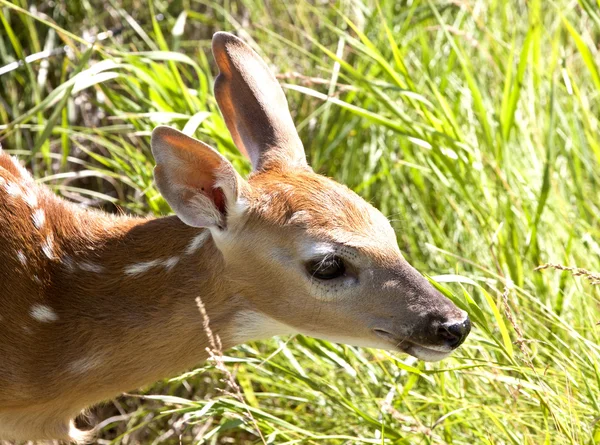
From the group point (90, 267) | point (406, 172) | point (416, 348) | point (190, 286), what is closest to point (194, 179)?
point (190, 286)

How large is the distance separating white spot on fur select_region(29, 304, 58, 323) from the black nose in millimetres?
1173

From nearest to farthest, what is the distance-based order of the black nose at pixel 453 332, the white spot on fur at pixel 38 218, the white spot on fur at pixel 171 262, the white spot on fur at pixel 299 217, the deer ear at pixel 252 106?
the black nose at pixel 453 332 < the white spot on fur at pixel 299 217 < the white spot on fur at pixel 171 262 < the white spot on fur at pixel 38 218 < the deer ear at pixel 252 106

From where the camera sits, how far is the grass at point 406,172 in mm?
3658

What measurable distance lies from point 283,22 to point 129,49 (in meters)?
0.76

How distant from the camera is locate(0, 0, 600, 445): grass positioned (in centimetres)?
366

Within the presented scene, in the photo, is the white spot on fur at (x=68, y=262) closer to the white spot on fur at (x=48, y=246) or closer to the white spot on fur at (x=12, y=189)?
the white spot on fur at (x=48, y=246)

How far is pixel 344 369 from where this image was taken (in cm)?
402

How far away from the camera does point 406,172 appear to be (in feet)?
16.3

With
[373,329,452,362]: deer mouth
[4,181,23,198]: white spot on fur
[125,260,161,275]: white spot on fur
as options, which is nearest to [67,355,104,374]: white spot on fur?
[125,260,161,275]: white spot on fur

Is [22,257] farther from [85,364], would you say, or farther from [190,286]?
[190,286]

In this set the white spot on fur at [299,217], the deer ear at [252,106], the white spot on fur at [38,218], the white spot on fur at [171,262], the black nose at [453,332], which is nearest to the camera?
the black nose at [453,332]

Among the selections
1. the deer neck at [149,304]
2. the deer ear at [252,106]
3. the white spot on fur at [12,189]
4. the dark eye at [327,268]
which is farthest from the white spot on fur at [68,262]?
the dark eye at [327,268]

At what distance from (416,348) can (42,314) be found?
1.14 m

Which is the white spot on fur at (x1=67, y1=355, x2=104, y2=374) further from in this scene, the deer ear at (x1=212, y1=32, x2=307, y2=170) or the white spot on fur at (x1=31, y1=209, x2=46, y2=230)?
the deer ear at (x1=212, y1=32, x2=307, y2=170)
